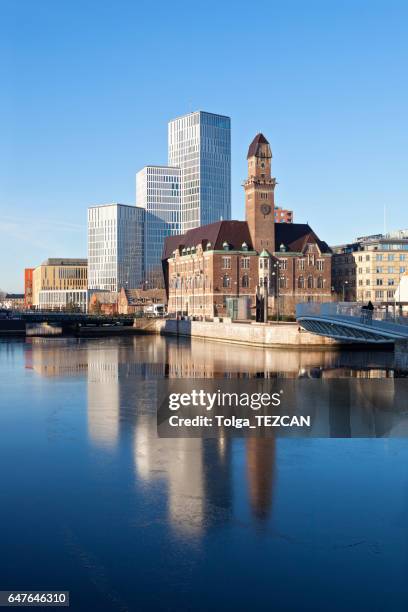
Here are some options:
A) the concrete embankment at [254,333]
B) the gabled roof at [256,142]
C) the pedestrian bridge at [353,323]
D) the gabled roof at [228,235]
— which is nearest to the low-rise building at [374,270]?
the gabled roof at [228,235]

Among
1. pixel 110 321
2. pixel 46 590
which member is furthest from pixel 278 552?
pixel 110 321

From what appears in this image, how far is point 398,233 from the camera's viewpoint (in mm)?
191625

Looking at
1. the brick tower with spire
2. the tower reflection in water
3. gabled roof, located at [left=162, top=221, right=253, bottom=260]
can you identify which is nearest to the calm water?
the tower reflection in water

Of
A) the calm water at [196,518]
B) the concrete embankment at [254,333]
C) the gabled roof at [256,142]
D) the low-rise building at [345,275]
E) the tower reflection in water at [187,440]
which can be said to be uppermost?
the gabled roof at [256,142]

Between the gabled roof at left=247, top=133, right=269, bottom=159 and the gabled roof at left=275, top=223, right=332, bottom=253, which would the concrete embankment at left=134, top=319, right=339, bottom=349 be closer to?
the gabled roof at left=275, top=223, right=332, bottom=253

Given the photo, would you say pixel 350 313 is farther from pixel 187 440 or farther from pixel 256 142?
pixel 256 142

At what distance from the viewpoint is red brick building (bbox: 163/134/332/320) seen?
139 metres

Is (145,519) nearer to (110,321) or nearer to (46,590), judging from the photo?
(46,590)

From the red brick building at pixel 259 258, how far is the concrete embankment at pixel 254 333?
40.4 ft

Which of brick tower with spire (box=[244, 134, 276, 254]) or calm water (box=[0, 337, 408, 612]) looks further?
brick tower with spire (box=[244, 134, 276, 254])

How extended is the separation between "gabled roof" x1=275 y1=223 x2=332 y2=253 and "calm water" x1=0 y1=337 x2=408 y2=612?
106504 millimetres

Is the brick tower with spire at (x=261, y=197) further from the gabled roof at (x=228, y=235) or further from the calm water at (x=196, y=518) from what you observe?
the calm water at (x=196, y=518)

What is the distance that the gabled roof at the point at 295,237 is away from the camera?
145m

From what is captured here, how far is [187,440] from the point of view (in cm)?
3497
